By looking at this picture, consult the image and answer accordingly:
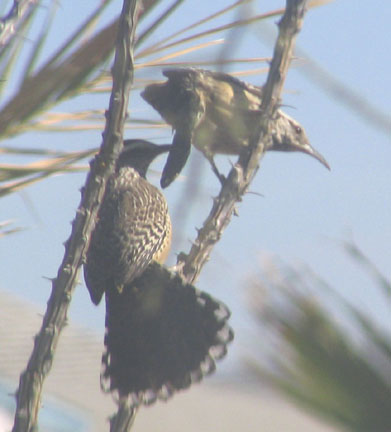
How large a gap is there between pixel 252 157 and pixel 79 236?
0.95 m

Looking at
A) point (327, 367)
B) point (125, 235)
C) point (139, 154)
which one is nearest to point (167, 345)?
point (125, 235)

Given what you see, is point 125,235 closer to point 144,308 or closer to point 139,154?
point 144,308

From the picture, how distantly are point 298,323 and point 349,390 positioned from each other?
0.23 feet

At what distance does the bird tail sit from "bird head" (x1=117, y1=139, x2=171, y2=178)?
132cm

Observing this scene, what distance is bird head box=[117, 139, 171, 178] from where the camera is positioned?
16.2 feet

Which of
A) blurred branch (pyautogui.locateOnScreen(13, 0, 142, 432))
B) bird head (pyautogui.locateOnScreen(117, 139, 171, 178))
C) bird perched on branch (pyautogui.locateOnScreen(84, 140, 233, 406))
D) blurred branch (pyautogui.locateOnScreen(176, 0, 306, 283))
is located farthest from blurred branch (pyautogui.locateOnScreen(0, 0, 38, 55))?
bird head (pyautogui.locateOnScreen(117, 139, 171, 178))

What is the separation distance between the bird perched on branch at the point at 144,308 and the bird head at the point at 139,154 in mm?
249

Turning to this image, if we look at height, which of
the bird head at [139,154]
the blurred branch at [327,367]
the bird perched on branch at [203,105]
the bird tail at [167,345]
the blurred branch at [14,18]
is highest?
the blurred branch at [327,367]

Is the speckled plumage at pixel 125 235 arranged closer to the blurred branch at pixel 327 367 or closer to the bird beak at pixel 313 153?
the bird beak at pixel 313 153

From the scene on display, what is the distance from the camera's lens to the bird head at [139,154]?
4941 mm

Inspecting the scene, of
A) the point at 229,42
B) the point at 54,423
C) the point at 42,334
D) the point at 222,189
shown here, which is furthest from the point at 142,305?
the point at 54,423

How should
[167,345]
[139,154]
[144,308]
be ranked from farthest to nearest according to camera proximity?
1. [139,154]
2. [144,308]
3. [167,345]

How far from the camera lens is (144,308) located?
4062 mm

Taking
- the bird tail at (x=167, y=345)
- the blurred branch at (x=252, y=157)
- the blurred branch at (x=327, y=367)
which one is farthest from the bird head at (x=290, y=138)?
the blurred branch at (x=327, y=367)
